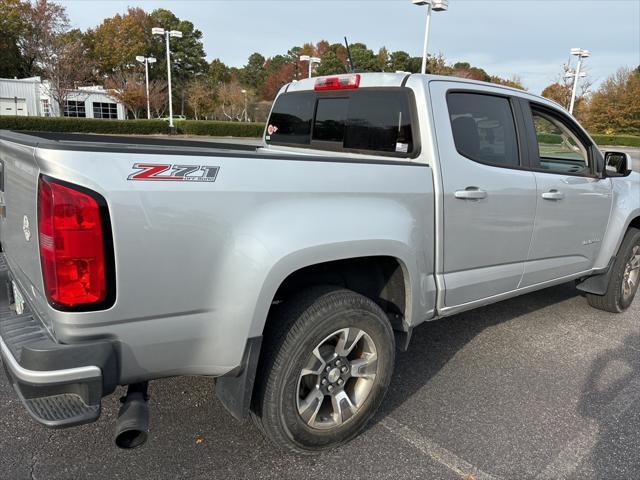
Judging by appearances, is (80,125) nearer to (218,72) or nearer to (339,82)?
(339,82)

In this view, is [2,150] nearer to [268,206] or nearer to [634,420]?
[268,206]

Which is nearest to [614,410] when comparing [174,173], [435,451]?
[435,451]

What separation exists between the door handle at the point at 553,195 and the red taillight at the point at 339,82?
1530mm

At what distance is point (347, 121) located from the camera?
3.65 metres

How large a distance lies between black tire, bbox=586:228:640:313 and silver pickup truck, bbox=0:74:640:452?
1.10m

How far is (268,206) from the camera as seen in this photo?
223 cm

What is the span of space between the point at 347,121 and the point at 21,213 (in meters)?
2.15

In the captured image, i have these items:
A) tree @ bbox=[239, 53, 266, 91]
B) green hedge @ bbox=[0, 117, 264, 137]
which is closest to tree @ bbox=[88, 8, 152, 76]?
green hedge @ bbox=[0, 117, 264, 137]

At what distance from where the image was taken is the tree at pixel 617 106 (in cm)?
5028

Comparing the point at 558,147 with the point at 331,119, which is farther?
the point at 558,147

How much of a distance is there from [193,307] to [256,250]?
1.14 feet

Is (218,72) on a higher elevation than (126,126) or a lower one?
higher

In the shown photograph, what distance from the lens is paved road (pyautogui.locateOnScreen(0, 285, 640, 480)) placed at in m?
2.59

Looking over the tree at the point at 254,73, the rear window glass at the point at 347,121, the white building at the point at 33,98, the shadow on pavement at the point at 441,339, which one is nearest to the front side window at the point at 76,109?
the white building at the point at 33,98
